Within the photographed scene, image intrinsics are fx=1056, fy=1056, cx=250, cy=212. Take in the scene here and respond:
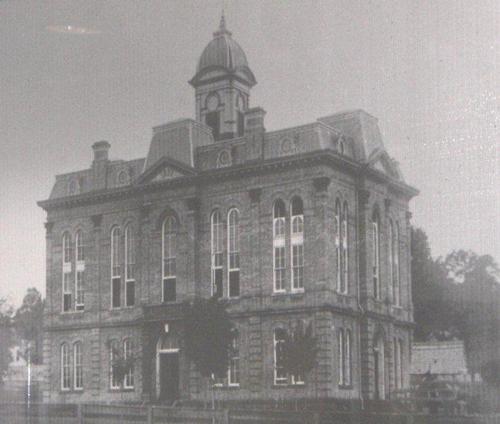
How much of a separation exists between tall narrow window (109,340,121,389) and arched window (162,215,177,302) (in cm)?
192

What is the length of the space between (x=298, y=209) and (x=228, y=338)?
3335 mm

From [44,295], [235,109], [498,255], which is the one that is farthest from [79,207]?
[498,255]

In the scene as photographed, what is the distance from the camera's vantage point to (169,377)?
26109 millimetres

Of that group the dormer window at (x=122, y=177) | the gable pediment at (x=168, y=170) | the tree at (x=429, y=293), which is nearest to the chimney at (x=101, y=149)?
the gable pediment at (x=168, y=170)

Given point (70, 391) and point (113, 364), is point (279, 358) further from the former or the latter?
point (70, 391)

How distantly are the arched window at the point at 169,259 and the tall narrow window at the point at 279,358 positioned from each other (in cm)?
266

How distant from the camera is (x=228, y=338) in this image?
23969mm

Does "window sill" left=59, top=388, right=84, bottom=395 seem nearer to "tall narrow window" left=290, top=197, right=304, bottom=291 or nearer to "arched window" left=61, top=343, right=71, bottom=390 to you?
"arched window" left=61, top=343, right=71, bottom=390

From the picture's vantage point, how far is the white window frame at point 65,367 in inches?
1054

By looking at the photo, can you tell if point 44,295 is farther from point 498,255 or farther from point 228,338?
point 498,255

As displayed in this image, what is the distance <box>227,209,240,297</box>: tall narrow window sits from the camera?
2453 centimetres

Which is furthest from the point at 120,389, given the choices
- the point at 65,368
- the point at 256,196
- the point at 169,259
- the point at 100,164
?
the point at 256,196

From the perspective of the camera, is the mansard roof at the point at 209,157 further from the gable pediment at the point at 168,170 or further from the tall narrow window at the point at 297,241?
the tall narrow window at the point at 297,241

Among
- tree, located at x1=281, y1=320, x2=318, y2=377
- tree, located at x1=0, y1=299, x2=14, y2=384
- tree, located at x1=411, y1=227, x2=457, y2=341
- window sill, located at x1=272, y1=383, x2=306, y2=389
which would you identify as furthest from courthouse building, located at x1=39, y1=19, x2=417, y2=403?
tree, located at x1=0, y1=299, x2=14, y2=384
